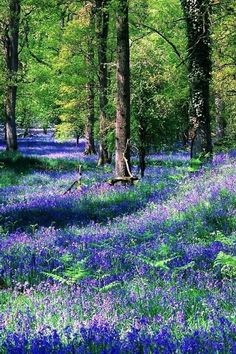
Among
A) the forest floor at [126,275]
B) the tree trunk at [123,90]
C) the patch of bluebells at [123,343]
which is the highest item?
the tree trunk at [123,90]

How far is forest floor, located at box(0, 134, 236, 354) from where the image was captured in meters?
3.01

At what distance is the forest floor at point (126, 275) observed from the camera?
3.01 meters

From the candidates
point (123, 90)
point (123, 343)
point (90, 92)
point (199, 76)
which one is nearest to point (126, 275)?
point (123, 343)

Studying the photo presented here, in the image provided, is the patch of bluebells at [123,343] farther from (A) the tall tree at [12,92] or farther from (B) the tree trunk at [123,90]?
(A) the tall tree at [12,92]

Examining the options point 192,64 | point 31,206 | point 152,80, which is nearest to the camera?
point 31,206

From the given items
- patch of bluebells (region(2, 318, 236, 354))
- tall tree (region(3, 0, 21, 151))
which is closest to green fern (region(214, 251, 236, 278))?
patch of bluebells (region(2, 318, 236, 354))

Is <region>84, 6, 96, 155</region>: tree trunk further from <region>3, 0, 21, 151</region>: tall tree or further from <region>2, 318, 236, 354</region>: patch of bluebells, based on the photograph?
<region>2, 318, 236, 354</region>: patch of bluebells

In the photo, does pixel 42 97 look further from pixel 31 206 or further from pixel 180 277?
pixel 180 277

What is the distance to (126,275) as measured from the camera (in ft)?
16.6

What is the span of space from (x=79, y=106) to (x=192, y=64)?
17.5m

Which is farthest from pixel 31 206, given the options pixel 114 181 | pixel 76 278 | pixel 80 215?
pixel 76 278

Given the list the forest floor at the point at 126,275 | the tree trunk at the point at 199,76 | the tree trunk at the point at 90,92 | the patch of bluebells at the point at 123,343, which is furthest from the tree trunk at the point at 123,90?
the tree trunk at the point at 90,92

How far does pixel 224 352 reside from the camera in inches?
106

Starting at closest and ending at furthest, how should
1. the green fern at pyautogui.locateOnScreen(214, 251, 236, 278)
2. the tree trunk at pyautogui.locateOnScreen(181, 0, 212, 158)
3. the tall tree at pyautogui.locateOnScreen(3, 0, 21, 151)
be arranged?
the green fern at pyautogui.locateOnScreen(214, 251, 236, 278) → the tree trunk at pyautogui.locateOnScreen(181, 0, 212, 158) → the tall tree at pyautogui.locateOnScreen(3, 0, 21, 151)
